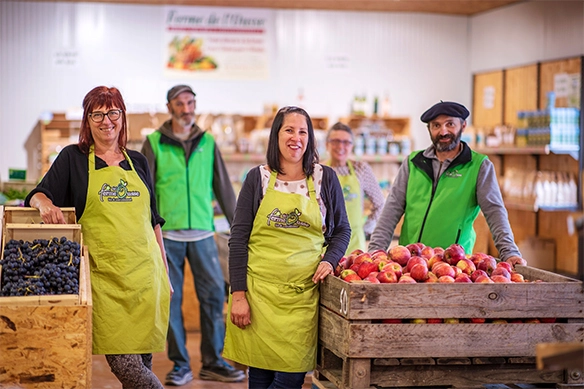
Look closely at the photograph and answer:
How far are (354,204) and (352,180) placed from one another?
164 mm

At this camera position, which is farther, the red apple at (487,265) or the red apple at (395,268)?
the red apple at (487,265)

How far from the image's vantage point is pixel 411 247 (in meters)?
3.61

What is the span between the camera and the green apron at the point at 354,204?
521cm

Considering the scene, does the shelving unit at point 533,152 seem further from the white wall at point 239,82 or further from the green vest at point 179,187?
the green vest at point 179,187

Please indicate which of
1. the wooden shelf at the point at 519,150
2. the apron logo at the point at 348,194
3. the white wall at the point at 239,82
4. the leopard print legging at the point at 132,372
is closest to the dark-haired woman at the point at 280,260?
the leopard print legging at the point at 132,372

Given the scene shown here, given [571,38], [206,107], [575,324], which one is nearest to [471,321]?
[575,324]

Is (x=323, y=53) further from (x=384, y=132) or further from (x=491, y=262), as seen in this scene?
(x=491, y=262)

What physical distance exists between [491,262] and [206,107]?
24.5 feet

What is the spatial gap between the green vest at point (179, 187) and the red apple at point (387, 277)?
215cm

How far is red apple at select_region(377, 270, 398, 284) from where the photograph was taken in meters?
3.13

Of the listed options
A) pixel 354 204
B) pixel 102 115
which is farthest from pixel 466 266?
pixel 354 204

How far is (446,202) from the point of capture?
4.03 m

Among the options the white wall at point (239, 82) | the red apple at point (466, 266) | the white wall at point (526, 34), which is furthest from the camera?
the white wall at point (239, 82)

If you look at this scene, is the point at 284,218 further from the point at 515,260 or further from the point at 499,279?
the point at 515,260
